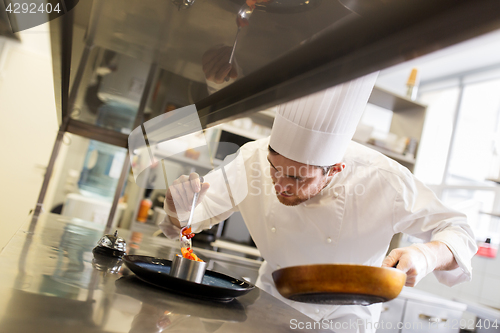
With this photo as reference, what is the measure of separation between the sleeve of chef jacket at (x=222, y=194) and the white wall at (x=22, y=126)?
281cm

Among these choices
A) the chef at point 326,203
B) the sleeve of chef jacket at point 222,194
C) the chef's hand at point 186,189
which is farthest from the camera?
the sleeve of chef jacket at point 222,194

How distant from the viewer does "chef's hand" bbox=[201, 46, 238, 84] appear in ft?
1.46

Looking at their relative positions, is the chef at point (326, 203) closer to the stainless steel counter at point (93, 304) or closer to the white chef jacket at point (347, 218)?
the white chef jacket at point (347, 218)

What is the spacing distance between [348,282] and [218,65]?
35 centimetres

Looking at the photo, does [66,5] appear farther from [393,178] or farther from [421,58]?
[393,178]

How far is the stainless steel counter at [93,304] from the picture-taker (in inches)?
16.6

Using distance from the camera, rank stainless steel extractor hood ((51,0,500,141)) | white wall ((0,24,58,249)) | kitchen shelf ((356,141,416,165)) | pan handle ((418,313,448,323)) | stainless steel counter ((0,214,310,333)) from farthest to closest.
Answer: white wall ((0,24,58,249)) → kitchen shelf ((356,141,416,165)) → pan handle ((418,313,448,323)) → stainless steel counter ((0,214,310,333)) → stainless steel extractor hood ((51,0,500,141))

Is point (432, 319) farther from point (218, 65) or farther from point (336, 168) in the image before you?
point (218, 65)

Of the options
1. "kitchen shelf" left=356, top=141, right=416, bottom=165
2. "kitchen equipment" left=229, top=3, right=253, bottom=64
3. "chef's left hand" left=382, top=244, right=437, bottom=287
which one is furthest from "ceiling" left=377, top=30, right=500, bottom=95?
"kitchen equipment" left=229, top=3, right=253, bottom=64

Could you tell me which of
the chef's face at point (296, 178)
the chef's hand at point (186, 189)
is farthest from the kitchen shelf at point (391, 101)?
the chef's hand at point (186, 189)

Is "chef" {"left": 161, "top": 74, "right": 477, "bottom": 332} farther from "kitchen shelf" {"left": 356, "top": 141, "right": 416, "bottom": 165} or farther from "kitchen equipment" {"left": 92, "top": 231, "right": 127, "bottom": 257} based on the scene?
"kitchen shelf" {"left": 356, "top": 141, "right": 416, "bottom": 165}

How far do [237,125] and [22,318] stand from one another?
2473 mm

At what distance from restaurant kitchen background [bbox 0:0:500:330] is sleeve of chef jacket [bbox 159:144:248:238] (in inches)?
38.7

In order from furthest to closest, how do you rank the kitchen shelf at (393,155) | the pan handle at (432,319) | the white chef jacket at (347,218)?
the kitchen shelf at (393,155)
the pan handle at (432,319)
the white chef jacket at (347,218)
